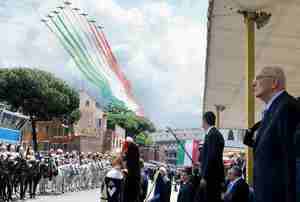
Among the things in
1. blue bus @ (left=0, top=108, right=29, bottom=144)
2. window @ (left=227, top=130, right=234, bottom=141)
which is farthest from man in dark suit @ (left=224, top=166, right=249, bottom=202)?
blue bus @ (left=0, top=108, right=29, bottom=144)

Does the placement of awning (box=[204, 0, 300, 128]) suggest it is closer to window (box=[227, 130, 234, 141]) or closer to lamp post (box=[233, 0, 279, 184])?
lamp post (box=[233, 0, 279, 184])

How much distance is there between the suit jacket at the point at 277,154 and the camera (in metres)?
3.33

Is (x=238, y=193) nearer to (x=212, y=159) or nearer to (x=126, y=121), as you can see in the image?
(x=212, y=159)

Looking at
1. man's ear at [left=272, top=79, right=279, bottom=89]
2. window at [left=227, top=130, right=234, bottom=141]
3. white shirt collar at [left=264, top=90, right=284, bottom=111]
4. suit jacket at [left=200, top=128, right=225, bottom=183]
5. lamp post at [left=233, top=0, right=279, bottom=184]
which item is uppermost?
lamp post at [left=233, top=0, right=279, bottom=184]

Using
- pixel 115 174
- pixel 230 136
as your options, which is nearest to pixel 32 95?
pixel 230 136

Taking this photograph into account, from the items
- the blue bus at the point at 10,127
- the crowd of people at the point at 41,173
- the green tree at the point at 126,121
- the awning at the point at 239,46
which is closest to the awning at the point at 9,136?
the blue bus at the point at 10,127

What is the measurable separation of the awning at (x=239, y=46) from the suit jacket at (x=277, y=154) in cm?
546

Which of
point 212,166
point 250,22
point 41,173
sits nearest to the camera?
point 212,166

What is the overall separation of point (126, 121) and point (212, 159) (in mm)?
112077

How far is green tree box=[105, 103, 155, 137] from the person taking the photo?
379 feet

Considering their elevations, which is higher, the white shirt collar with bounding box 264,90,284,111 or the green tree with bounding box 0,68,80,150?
the green tree with bounding box 0,68,80,150

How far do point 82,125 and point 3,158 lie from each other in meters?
73.2

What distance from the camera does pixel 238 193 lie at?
7.32 metres

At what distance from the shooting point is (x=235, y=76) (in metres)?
16.3
